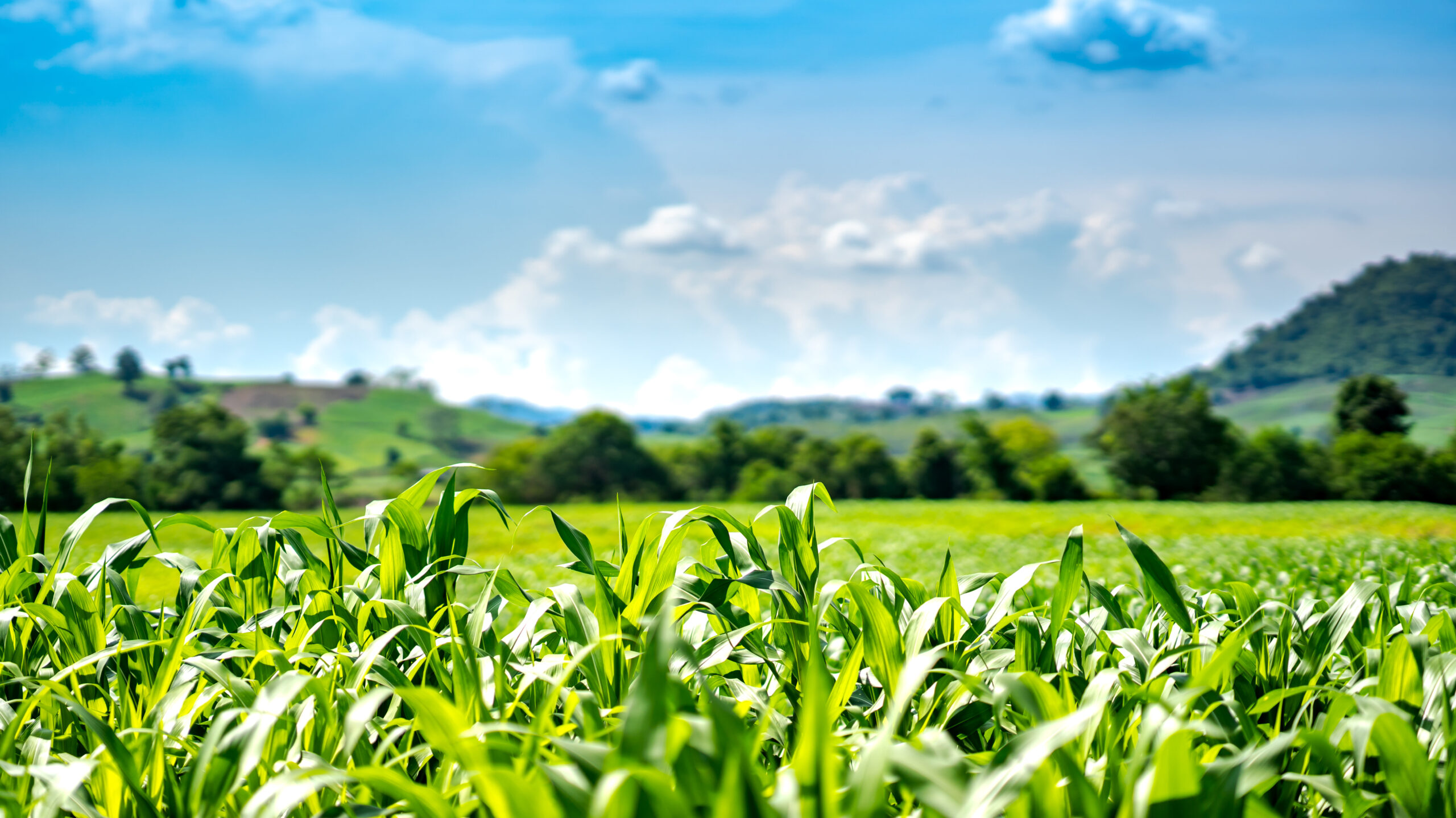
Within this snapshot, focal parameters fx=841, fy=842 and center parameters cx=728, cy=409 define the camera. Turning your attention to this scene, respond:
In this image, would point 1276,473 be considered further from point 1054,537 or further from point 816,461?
point 1054,537

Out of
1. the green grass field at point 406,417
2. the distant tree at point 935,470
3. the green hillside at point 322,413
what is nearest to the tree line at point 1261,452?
the green grass field at point 406,417

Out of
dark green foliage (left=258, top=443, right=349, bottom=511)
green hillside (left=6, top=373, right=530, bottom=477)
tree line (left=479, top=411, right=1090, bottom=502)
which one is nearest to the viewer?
dark green foliage (left=258, top=443, right=349, bottom=511)

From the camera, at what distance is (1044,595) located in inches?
167

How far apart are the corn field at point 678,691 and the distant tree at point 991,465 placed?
69.5 meters

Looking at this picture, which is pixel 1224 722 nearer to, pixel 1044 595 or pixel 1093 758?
pixel 1093 758

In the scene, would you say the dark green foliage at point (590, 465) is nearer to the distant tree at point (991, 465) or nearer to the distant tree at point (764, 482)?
the distant tree at point (764, 482)

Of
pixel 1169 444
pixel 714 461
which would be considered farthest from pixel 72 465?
pixel 1169 444

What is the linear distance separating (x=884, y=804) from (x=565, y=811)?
1.78ft

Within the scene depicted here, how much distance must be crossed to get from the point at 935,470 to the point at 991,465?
6645 mm

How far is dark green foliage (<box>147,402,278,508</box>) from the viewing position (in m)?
58.0

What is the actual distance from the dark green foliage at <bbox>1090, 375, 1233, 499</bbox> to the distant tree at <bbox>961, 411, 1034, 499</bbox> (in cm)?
769

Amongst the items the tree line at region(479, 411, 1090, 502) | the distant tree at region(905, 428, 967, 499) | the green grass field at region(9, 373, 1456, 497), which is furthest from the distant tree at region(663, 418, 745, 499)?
the green grass field at region(9, 373, 1456, 497)

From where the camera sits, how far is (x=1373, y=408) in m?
64.2

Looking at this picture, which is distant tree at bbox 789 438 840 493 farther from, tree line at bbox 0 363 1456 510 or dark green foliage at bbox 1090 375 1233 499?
dark green foliage at bbox 1090 375 1233 499
